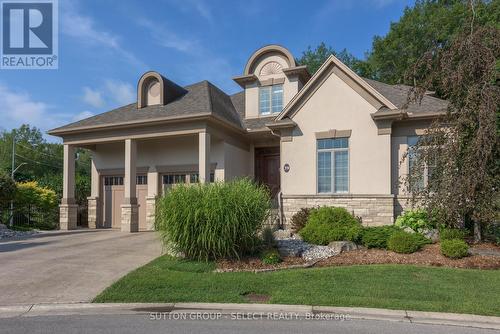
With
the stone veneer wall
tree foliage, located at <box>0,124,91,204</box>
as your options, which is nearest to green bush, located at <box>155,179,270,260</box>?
the stone veneer wall

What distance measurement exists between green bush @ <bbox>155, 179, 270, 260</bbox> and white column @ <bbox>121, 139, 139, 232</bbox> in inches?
271

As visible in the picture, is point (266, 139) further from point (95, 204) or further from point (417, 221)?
point (95, 204)

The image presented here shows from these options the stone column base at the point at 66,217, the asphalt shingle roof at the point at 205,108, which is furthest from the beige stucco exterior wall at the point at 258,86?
the stone column base at the point at 66,217

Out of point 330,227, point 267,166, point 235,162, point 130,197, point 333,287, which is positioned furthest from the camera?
point 267,166

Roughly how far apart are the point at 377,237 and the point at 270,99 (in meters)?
9.37

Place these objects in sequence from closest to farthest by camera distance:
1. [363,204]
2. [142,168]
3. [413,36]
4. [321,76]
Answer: [363,204] < [321,76] < [142,168] < [413,36]

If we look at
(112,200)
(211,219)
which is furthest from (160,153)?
(211,219)

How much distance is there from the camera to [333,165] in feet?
46.3

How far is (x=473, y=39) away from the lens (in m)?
10.1

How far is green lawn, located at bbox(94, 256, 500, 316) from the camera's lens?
21.2 feet

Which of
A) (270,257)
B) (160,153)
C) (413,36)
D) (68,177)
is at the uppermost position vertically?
(413,36)

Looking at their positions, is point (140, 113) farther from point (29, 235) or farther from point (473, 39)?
point (473, 39)

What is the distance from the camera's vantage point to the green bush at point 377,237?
10.6 m

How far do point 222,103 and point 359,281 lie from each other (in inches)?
486
